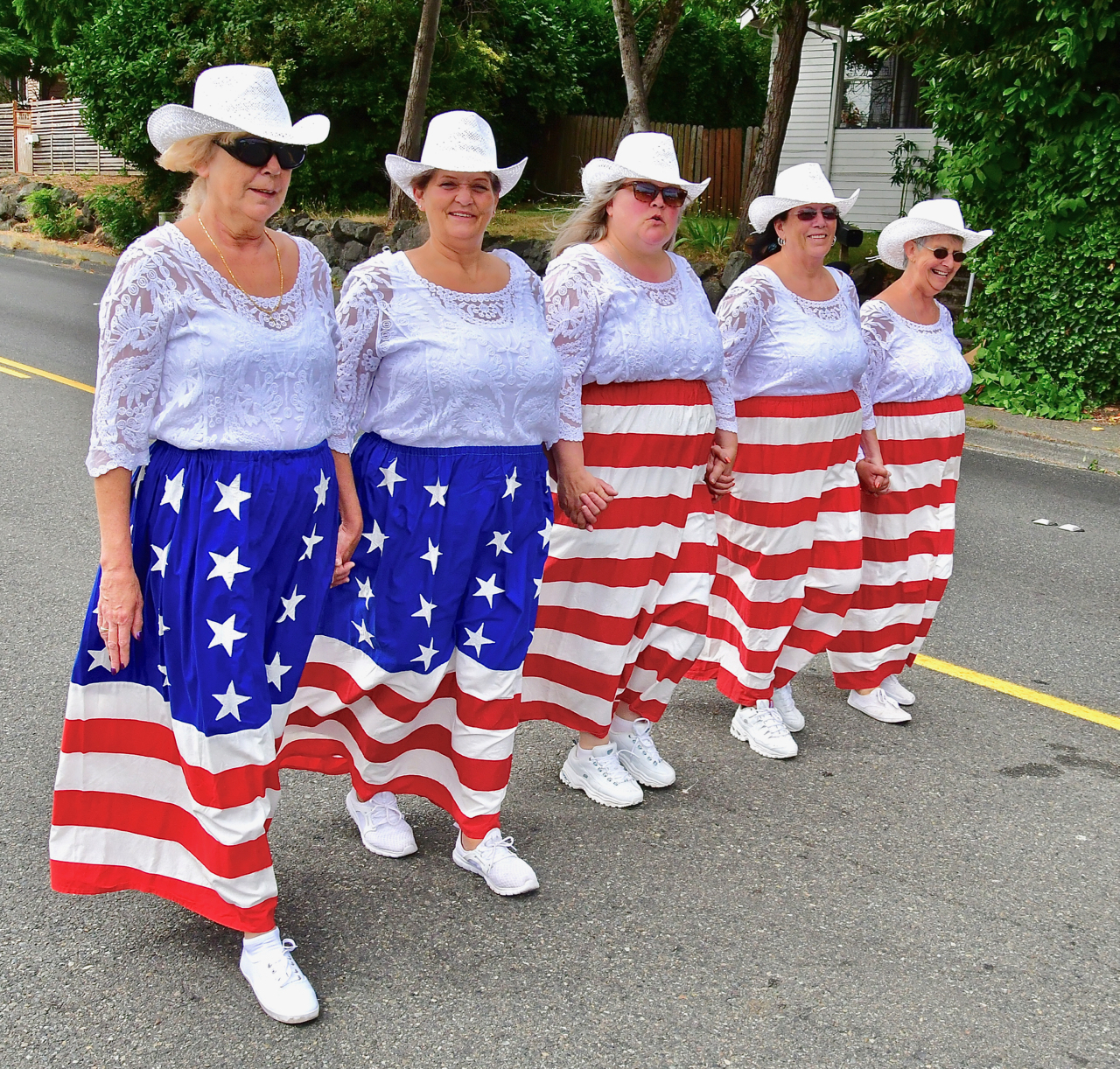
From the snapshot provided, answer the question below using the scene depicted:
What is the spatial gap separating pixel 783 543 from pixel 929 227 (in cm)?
127

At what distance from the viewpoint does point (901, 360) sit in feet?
14.6

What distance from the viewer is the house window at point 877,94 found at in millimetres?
19000

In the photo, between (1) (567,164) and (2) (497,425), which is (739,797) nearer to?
(2) (497,425)

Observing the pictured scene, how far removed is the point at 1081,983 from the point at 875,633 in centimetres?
175

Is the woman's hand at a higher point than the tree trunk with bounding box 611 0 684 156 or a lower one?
lower

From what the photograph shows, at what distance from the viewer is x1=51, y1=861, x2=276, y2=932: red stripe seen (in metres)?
2.85

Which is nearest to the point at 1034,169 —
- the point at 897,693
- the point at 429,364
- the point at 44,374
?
the point at 897,693

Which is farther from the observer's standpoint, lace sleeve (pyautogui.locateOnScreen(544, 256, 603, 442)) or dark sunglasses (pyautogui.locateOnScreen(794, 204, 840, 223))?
dark sunglasses (pyautogui.locateOnScreen(794, 204, 840, 223))

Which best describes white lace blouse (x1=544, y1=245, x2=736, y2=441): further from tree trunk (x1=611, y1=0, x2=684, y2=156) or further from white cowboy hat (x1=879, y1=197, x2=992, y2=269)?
tree trunk (x1=611, y1=0, x2=684, y2=156)

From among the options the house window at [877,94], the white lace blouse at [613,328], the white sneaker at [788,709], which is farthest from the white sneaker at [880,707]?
the house window at [877,94]

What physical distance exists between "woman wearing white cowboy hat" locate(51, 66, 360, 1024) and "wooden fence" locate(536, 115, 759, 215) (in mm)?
17411

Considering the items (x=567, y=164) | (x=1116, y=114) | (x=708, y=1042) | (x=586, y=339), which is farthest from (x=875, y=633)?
(x=567, y=164)

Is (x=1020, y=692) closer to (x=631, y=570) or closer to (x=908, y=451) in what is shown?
(x=908, y=451)

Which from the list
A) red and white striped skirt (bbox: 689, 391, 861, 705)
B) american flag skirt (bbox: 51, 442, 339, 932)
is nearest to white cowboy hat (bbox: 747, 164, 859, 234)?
red and white striped skirt (bbox: 689, 391, 861, 705)
